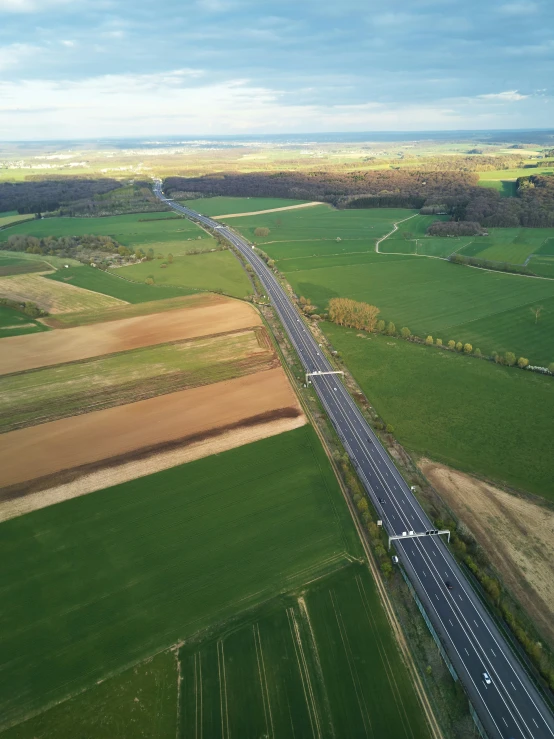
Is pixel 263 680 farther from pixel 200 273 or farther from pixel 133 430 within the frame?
pixel 200 273

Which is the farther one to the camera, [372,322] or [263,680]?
[372,322]

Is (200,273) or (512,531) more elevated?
(200,273)

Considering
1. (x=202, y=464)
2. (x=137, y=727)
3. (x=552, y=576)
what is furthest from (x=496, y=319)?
(x=137, y=727)

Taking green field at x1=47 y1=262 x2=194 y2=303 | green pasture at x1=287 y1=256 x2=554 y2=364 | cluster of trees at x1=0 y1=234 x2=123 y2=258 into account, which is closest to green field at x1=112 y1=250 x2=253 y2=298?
green field at x1=47 y1=262 x2=194 y2=303

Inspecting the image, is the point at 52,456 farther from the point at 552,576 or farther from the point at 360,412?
the point at 552,576

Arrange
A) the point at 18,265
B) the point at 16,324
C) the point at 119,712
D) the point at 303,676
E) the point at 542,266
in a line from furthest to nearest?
the point at 18,265 < the point at 542,266 < the point at 16,324 < the point at 303,676 < the point at 119,712

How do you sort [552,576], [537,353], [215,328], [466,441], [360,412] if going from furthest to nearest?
1. [215,328]
2. [537,353]
3. [360,412]
4. [466,441]
5. [552,576]

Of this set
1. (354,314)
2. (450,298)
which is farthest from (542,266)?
(354,314)
